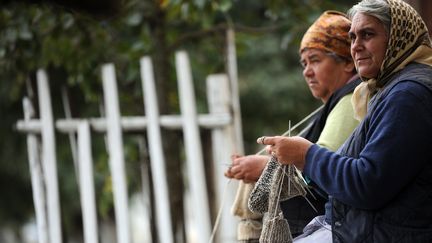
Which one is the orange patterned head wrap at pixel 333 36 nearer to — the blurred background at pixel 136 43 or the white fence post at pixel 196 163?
the blurred background at pixel 136 43

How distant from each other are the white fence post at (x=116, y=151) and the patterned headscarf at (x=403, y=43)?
108 inches

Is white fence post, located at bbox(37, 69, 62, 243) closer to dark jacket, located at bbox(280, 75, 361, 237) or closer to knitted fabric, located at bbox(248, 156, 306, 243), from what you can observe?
dark jacket, located at bbox(280, 75, 361, 237)

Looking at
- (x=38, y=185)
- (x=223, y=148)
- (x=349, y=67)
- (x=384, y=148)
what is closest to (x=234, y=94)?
(x=223, y=148)

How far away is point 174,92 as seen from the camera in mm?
6547

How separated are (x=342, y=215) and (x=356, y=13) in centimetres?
59

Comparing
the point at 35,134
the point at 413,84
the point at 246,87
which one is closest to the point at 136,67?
the point at 35,134

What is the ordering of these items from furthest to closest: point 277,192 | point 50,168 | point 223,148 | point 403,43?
point 50,168 < point 223,148 < point 277,192 < point 403,43

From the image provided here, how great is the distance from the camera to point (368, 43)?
95.2 inches

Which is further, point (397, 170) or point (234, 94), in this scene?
point (234, 94)

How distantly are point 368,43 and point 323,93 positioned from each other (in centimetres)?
82

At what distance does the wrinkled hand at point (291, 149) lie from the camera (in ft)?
7.95

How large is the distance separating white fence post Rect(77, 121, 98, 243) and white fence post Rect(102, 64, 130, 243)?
6.7 inches

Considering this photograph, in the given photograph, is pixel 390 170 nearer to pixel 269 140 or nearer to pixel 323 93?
pixel 269 140

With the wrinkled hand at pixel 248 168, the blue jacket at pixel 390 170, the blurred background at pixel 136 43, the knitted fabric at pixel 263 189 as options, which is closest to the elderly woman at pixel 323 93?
the wrinkled hand at pixel 248 168
